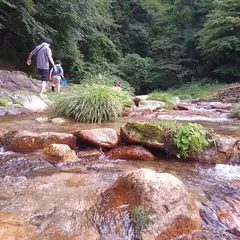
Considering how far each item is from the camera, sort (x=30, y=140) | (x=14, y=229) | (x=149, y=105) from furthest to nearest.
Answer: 1. (x=149, y=105)
2. (x=30, y=140)
3. (x=14, y=229)

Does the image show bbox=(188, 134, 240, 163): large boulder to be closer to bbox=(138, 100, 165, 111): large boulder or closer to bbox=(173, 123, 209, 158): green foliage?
bbox=(173, 123, 209, 158): green foliage

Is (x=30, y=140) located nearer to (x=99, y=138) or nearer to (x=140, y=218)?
(x=99, y=138)

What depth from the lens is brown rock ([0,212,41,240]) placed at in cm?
146

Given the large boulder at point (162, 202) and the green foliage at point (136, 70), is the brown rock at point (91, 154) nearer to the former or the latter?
the large boulder at point (162, 202)

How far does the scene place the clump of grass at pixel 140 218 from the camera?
161 centimetres

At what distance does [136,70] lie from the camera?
2038cm

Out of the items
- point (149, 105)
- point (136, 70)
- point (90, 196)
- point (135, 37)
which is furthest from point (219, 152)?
point (135, 37)

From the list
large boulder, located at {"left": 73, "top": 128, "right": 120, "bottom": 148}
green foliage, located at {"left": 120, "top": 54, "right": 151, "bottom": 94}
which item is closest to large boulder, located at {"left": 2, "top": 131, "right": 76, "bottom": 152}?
large boulder, located at {"left": 73, "top": 128, "right": 120, "bottom": 148}

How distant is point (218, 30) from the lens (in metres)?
16.1

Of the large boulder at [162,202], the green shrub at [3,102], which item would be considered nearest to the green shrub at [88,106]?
the green shrub at [3,102]

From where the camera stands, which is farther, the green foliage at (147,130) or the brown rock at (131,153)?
the green foliage at (147,130)

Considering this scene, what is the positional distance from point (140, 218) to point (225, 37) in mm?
16507

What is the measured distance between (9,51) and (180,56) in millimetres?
12285

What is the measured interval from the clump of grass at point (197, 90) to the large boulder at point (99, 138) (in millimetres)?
12098
